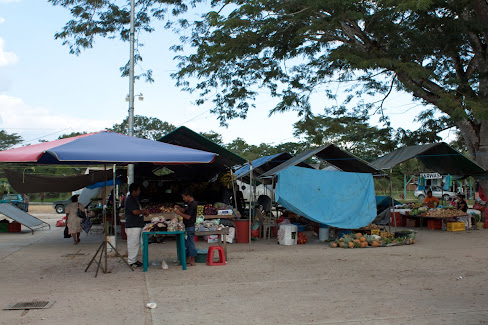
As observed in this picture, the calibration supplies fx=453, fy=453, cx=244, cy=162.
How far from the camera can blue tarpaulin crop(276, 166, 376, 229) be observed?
12.8 metres

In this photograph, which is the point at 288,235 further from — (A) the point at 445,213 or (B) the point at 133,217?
(A) the point at 445,213

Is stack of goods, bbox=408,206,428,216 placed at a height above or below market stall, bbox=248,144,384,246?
below

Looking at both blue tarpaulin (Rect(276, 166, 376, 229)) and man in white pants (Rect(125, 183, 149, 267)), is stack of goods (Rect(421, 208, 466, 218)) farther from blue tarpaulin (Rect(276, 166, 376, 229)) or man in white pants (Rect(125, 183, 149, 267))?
man in white pants (Rect(125, 183, 149, 267))

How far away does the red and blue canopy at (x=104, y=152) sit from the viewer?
7.33 metres

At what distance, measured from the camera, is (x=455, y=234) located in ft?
50.2

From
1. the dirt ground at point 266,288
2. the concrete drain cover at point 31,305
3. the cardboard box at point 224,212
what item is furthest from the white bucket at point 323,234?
the concrete drain cover at point 31,305

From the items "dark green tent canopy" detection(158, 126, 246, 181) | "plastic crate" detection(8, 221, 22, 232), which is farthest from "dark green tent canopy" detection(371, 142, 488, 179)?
"plastic crate" detection(8, 221, 22, 232)

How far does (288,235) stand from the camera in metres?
13.1

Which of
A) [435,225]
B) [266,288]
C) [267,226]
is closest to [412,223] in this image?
[435,225]

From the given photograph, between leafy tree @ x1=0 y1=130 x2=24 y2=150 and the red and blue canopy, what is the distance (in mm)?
43994

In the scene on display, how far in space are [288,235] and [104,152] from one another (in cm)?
689

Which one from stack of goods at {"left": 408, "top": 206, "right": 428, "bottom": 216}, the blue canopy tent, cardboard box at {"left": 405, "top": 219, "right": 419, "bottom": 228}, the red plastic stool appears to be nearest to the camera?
the blue canopy tent

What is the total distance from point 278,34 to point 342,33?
237 centimetres

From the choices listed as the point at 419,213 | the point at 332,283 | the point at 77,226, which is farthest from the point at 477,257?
the point at 77,226
